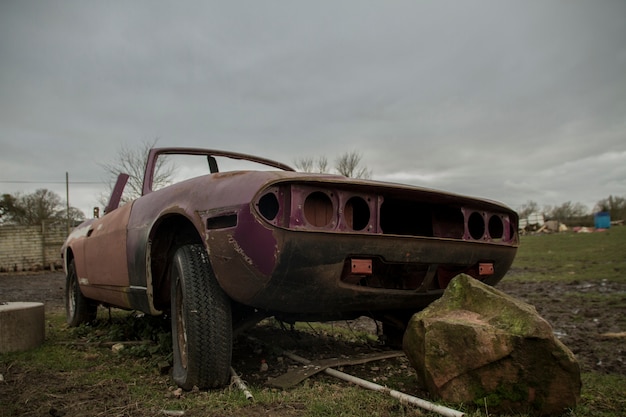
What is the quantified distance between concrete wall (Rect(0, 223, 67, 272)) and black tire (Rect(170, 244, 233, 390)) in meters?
19.7

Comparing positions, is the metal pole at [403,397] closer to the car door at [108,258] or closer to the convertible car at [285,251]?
the convertible car at [285,251]

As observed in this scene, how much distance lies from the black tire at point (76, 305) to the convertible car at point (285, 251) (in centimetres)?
196

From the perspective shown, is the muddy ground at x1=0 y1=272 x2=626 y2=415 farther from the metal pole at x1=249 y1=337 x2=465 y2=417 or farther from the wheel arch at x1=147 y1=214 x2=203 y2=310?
the wheel arch at x1=147 y1=214 x2=203 y2=310

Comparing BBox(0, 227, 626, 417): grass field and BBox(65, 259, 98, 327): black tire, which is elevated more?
BBox(65, 259, 98, 327): black tire

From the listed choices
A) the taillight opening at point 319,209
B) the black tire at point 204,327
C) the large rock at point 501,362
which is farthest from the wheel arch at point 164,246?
the large rock at point 501,362

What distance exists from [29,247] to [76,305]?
1708 centimetres

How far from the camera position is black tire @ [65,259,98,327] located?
5102 mm

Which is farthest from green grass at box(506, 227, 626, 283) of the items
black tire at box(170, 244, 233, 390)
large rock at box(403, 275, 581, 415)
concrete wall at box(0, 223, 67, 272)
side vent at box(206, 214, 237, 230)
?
concrete wall at box(0, 223, 67, 272)

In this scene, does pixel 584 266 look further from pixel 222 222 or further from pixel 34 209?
pixel 34 209

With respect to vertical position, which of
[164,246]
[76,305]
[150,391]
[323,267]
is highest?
[164,246]

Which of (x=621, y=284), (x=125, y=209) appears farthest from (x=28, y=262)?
(x=621, y=284)

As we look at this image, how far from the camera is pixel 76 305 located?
5160 mm

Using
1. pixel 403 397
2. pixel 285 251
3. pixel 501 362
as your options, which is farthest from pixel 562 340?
pixel 285 251

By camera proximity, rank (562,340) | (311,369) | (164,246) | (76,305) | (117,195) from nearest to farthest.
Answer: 1. (311,369)
2. (164,246)
3. (562,340)
4. (117,195)
5. (76,305)
